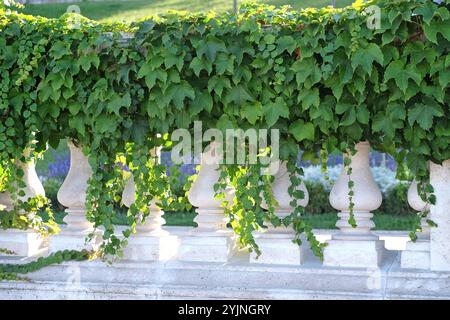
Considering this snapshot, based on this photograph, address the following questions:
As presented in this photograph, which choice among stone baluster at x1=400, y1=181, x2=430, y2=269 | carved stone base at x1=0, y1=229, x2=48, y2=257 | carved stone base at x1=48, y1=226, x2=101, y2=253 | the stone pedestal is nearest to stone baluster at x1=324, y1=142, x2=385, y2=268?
stone baluster at x1=400, y1=181, x2=430, y2=269

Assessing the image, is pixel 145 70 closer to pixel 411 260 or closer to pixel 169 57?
pixel 169 57

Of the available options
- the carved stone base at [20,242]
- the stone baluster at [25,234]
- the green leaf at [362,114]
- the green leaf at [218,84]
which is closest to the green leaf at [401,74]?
the green leaf at [362,114]

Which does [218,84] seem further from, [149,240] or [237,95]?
[149,240]

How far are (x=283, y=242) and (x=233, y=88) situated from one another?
2.43 feet

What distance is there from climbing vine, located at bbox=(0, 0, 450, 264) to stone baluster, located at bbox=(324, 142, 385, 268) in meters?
0.09

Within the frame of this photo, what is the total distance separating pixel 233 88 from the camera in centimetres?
299

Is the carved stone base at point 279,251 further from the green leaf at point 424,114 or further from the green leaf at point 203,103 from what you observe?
the green leaf at point 424,114

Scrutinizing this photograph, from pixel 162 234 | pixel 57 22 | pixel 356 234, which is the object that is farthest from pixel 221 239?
pixel 57 22

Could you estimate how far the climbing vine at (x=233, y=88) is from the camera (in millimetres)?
2787

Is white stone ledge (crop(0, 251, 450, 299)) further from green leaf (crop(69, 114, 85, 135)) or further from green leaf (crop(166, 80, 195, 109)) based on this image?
green leaf (crop(166, 80, 195, 109))

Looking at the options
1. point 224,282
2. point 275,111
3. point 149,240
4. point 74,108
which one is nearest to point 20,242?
point 149,240

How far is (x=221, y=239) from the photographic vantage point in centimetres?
322
